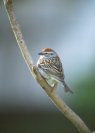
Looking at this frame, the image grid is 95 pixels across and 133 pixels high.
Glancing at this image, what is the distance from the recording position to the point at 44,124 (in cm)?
674

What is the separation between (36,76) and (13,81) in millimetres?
5281

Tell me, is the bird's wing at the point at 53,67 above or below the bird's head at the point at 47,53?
below

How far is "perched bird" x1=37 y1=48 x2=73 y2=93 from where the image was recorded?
325cm

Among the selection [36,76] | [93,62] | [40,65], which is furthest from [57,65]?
[93,62]

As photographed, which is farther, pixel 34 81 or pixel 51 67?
pixel 34 81

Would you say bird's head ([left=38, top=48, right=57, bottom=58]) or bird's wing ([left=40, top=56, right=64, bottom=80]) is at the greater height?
bird's head ([left=38, top=48, right=57, bottom=58])

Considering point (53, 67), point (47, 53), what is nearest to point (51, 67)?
point (53, 67)

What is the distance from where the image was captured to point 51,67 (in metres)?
3.48

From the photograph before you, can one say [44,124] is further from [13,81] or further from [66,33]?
[66,33]

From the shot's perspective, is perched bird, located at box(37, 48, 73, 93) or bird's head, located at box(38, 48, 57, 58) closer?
perched bird, located at box(37, 48, 73, 93)

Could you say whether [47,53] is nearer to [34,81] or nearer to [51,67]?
[51,67]

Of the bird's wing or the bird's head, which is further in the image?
the bird's head

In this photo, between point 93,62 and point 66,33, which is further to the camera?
point 66,33

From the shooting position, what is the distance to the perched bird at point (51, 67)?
3250mm
